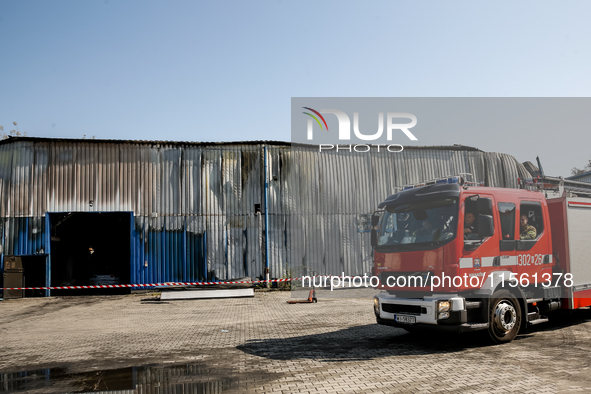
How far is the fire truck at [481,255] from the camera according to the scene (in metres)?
8.07

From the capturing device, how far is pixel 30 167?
21234mm

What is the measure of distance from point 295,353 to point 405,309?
7.14ft

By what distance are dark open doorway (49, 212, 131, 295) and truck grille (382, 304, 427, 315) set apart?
15491 millimetres

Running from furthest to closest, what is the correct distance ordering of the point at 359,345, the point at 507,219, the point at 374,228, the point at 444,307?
1. the point at 374,228
2. the point at 359,345
3. the point at 507,219
4. the point at 444,307

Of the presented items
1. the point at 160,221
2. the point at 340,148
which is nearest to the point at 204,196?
the point at 160,221

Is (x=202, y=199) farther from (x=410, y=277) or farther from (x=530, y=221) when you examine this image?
(x=530, y=221)

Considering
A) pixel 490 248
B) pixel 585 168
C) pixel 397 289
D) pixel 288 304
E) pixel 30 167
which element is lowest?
pixel 288 304

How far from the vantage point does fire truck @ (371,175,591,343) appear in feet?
26.5

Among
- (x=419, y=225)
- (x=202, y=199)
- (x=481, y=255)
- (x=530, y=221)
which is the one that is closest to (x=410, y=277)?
(x=419, y=225)

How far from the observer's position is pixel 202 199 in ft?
71.9

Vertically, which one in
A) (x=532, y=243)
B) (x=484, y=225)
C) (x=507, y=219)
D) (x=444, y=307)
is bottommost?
(x=444, y=307)

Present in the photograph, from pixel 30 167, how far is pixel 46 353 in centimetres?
1478

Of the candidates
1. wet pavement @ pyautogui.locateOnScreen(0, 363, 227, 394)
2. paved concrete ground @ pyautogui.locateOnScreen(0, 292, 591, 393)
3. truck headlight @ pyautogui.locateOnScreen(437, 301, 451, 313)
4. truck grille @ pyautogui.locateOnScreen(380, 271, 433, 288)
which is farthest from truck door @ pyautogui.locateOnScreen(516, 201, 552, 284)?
wet pavement @ pyautogui.locateOnScreen(0, 363, 227, 394)

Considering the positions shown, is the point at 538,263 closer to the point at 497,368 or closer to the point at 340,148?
the point at 497,368
